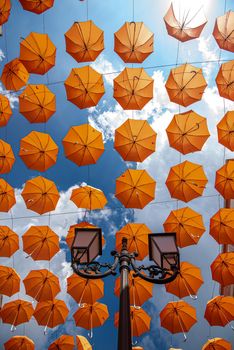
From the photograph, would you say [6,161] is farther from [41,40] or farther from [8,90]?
[41,40]

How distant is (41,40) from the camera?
460 inches

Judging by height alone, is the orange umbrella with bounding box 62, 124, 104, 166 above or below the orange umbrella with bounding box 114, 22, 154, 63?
below

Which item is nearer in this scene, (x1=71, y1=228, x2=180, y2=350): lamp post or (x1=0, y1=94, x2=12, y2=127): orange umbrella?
(x1=71, y1=228, x2=180, y2=350): lamp post

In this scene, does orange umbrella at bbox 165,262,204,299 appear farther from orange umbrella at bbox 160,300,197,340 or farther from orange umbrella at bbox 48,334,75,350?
orange umbrella at bbox 48,334,75,350

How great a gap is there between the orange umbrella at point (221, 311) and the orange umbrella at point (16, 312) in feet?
24.8

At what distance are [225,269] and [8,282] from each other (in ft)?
28.7

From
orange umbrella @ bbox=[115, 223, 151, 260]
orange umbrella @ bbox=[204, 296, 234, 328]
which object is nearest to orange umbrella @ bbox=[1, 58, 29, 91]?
orange umbrella @ bbox=[115, 223, 151, 260]

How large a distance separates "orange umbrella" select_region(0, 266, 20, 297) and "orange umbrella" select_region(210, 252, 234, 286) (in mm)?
8082

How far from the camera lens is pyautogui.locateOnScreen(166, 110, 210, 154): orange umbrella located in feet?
39.8

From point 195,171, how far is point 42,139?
585 centimetres

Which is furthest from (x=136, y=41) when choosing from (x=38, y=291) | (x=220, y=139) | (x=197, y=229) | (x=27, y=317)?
(x=27, y=317)

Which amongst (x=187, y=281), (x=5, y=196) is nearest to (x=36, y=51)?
(x=5, y=196)

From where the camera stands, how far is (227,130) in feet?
39.0

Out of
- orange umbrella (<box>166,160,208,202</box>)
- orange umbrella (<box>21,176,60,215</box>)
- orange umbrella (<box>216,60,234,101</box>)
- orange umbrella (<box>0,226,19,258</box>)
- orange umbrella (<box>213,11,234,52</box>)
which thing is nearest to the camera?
orange umbrella (<box>213,11,234,52</box>)
